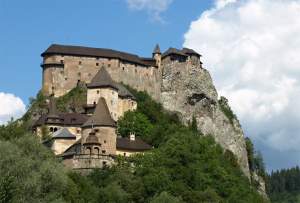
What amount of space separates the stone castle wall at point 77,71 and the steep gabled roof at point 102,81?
320 inches

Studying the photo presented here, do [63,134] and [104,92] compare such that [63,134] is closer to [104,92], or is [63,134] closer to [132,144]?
[132,144]

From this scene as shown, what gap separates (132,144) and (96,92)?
35.4 ft

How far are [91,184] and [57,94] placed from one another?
30.6 m

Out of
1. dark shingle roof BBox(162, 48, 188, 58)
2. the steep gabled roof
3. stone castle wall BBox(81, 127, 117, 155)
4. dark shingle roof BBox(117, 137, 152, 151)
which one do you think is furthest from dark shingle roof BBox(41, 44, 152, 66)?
stone castle wall BBox(81, 127, 117, 155)

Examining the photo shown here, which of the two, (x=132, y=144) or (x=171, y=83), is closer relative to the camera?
(x=132, y=144)

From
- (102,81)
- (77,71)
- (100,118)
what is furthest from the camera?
(77,71)

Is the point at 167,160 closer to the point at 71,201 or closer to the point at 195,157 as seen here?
the point at 195,157

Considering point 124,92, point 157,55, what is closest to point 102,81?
point 124,92

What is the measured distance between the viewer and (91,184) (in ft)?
256

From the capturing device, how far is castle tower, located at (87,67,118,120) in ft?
318

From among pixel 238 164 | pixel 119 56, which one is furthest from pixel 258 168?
pixel 119 56

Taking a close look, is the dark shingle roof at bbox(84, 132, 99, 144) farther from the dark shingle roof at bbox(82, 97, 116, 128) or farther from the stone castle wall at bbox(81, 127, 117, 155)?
the dark shingle roof at bbox(82, 97, 116, 128)

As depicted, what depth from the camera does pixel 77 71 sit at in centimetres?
10781

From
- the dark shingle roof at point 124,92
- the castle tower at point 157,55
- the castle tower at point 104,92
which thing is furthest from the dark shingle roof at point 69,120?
the castle tower at point 157,55
